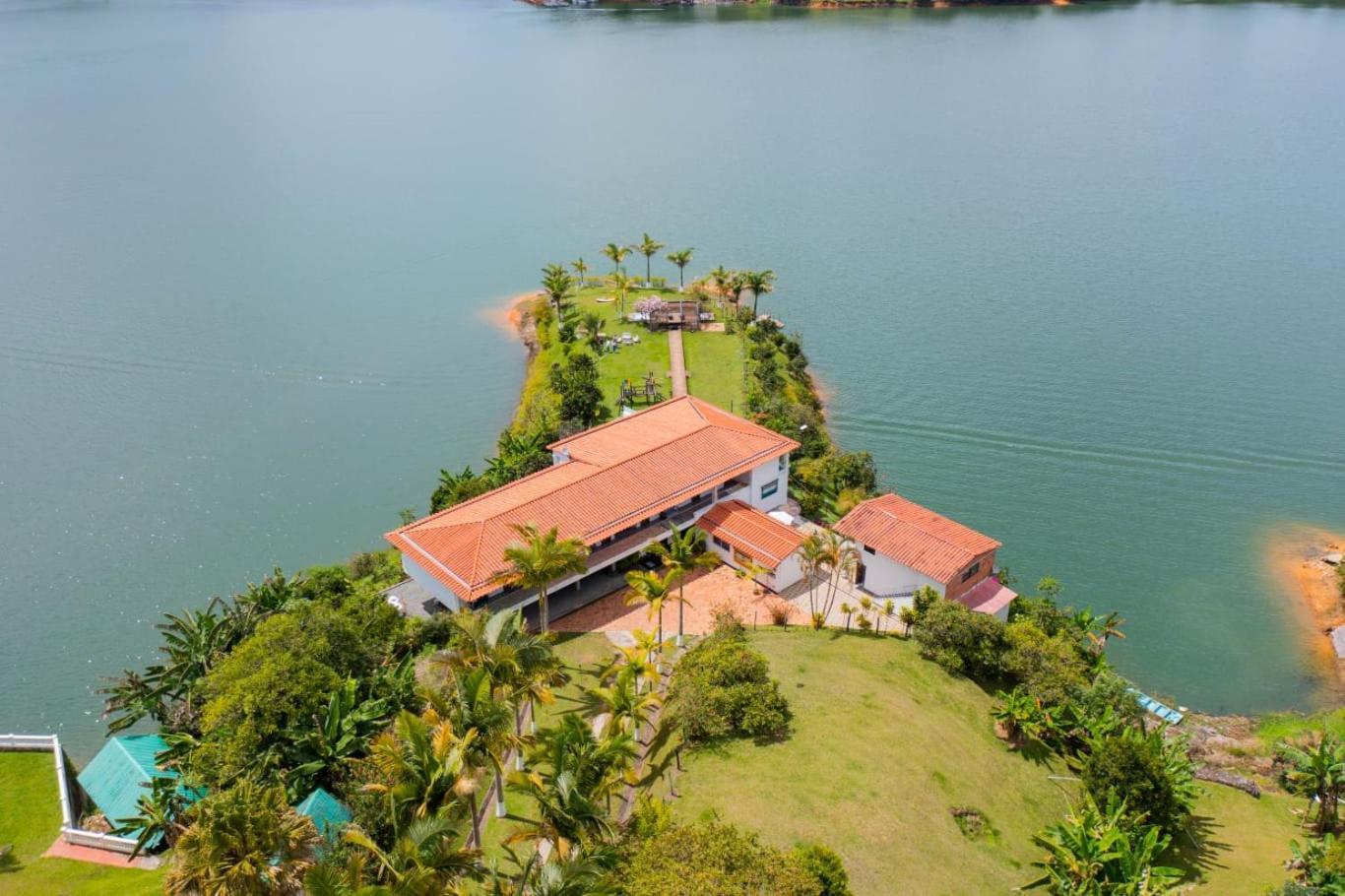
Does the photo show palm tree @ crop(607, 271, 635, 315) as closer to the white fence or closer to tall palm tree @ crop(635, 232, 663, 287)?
tall palm tree @ crop(635, 232, 663, 287)

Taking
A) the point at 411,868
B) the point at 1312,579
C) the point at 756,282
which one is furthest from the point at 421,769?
the point at 756,282

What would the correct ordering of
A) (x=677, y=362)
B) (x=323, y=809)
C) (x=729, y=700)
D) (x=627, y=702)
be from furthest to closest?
(x=677, y=362) → (x=729, y=700) → (x=627, y=702) → (x=323, y=809)

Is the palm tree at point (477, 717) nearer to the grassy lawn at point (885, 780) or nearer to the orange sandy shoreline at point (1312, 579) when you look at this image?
the grassy lawn at point (885, 780)

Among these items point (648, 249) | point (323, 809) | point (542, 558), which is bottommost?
point (323, 809)

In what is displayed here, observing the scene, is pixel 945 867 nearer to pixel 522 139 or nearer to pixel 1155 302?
pixel 1155 302

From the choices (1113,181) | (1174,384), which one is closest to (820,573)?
(1174,384)

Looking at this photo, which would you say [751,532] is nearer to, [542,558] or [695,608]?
[695,608]

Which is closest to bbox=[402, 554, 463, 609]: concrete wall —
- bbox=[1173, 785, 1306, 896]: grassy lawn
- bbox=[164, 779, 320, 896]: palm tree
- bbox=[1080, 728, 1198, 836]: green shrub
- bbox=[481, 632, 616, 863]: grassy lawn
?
bbox=[481, 632, 616, 863]: grassy lawn
